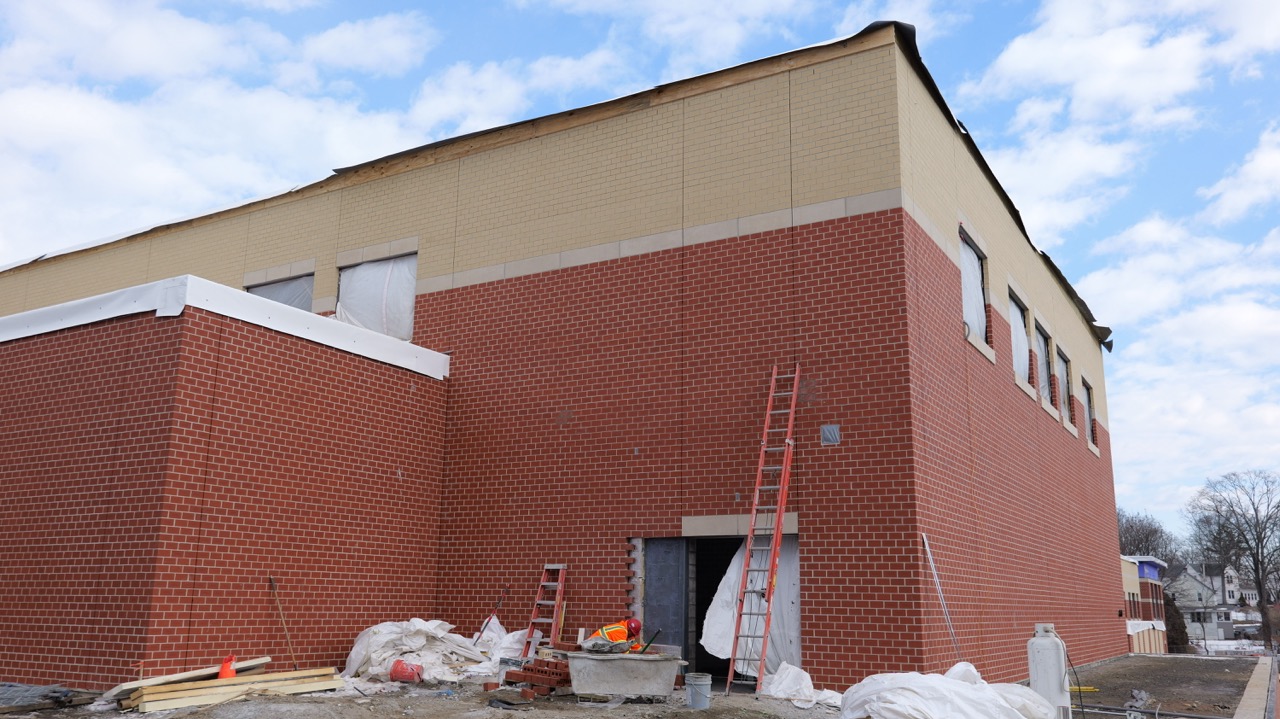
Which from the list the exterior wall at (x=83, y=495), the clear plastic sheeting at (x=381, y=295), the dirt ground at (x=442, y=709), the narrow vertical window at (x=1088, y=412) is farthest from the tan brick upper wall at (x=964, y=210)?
the exterior wall at (x=83, y=495)

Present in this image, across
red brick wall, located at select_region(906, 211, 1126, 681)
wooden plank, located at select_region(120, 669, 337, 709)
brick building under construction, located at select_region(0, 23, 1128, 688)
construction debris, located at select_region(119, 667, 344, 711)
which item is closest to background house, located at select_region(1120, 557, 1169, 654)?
red brick wall, located at select_region(906, 211, 1126, 681)

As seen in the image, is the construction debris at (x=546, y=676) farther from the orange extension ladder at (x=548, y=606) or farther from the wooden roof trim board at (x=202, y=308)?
the wooden roof trim board at (x=202, y=308)

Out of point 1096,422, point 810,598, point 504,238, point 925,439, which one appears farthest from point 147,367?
point 1096,422

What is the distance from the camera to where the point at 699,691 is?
988 centimetres

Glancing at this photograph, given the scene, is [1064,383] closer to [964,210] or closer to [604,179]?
[964,210]

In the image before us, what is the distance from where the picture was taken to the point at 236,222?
61.2 ft

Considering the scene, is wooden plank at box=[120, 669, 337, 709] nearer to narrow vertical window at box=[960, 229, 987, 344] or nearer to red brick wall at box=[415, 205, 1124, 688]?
red brick wall at box=[415, 205, 1124, 688]

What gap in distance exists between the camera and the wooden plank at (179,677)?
9.95 m

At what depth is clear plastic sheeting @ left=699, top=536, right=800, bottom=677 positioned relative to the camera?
11.8m

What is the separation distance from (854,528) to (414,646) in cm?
583

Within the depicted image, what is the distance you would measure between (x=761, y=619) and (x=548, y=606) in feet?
10.7

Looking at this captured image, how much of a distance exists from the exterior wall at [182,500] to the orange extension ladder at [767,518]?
5.24 m

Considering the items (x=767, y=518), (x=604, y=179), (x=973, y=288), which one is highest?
(x=604, y=179)

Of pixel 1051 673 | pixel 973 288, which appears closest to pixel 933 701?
pixel 1051 673
